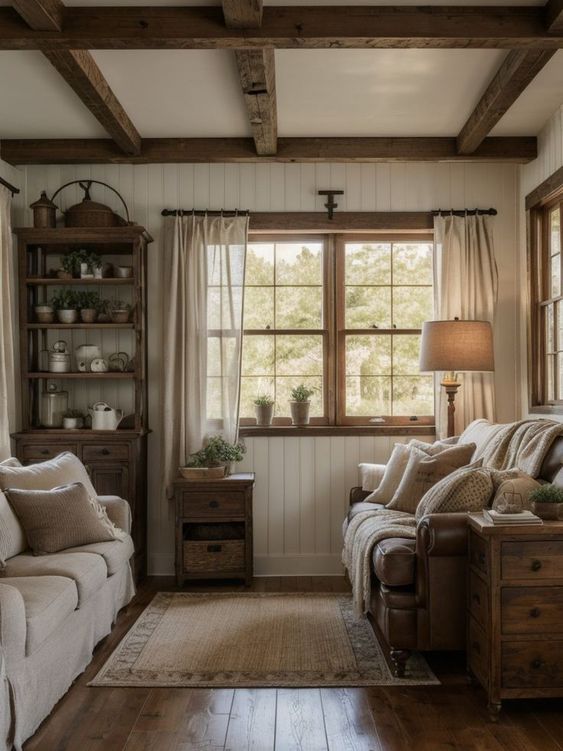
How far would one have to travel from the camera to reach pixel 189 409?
5.16m

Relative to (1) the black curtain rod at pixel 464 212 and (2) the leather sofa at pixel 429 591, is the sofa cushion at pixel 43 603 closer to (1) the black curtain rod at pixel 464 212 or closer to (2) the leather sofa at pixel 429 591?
(2) the leather sofa at pixel 429 591

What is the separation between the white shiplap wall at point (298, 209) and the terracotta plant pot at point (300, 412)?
0.45 ft

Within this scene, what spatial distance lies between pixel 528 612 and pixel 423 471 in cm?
130

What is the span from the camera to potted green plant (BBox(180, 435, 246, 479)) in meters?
4.89

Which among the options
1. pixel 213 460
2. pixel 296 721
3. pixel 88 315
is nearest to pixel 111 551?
pixel 213 460

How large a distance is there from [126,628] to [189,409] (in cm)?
159

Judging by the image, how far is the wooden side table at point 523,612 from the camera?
2.95m

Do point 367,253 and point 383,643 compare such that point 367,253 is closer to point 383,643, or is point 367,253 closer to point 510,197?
point 510,197

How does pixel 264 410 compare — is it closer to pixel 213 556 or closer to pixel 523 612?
pixel 213 556

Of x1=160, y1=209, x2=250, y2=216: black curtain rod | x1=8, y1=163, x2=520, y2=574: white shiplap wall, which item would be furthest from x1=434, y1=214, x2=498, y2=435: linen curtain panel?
x1=160, y1=209, x2=250, y2=216: black curtain rod

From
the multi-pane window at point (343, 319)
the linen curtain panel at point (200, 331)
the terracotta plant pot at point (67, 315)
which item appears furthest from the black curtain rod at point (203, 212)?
the terracotta plant pot at point (67, 315)

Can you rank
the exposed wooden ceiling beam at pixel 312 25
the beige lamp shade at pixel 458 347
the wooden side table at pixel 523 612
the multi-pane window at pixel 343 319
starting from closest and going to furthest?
the wooden side table at pixel 523 612 < the exposed wooden ceiling beam at pixel 312 25 < the beige lamp shade at pixel 458 347 < the multi-pane window at pixel 343 319

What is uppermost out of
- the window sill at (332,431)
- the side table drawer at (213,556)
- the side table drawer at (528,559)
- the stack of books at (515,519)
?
the window sill at (332,431)

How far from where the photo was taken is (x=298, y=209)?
5332mm
